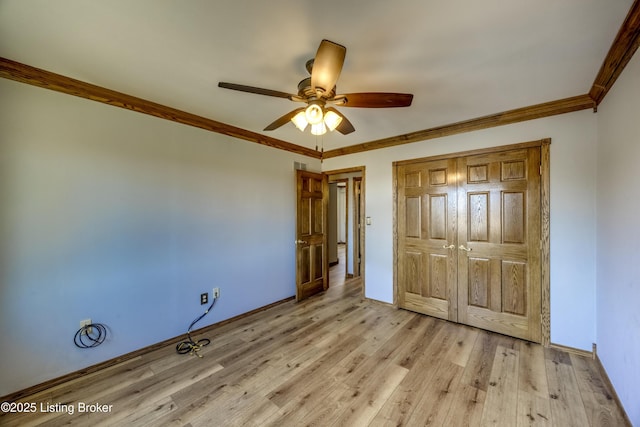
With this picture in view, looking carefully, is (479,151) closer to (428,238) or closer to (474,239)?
(474,239)

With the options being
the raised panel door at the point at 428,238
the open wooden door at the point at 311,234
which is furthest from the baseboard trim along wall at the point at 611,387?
the open wooden door at the point at 311,234

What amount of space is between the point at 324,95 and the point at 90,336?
273 centimetres

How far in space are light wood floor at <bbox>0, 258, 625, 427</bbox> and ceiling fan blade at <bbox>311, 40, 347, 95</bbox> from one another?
213 cm

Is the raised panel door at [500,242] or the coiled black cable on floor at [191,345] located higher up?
the raised panel door at [500,242]

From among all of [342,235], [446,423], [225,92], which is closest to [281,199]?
[225,92]

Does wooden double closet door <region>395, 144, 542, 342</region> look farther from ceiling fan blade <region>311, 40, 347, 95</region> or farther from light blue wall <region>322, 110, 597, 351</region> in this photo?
ceiling fan blade <region>311, 40, 347, 95</region>

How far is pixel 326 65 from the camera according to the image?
1383 millimetres

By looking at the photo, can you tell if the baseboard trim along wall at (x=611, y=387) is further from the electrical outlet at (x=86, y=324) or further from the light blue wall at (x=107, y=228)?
the electrical outlet at (x=86, y=324)

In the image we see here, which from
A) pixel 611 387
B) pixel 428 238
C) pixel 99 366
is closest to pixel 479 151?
pixel 428 238

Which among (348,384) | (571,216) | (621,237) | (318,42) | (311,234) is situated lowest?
(348,384)

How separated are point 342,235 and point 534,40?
863 centimetres

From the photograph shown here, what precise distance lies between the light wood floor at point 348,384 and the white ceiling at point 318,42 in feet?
7.89

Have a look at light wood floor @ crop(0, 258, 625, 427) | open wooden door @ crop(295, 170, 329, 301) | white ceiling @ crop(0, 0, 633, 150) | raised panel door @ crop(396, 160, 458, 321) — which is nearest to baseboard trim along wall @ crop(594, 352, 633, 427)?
light wood floor @ crop(0, 258, 625, 427)

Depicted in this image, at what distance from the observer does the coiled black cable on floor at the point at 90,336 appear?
207 cm
